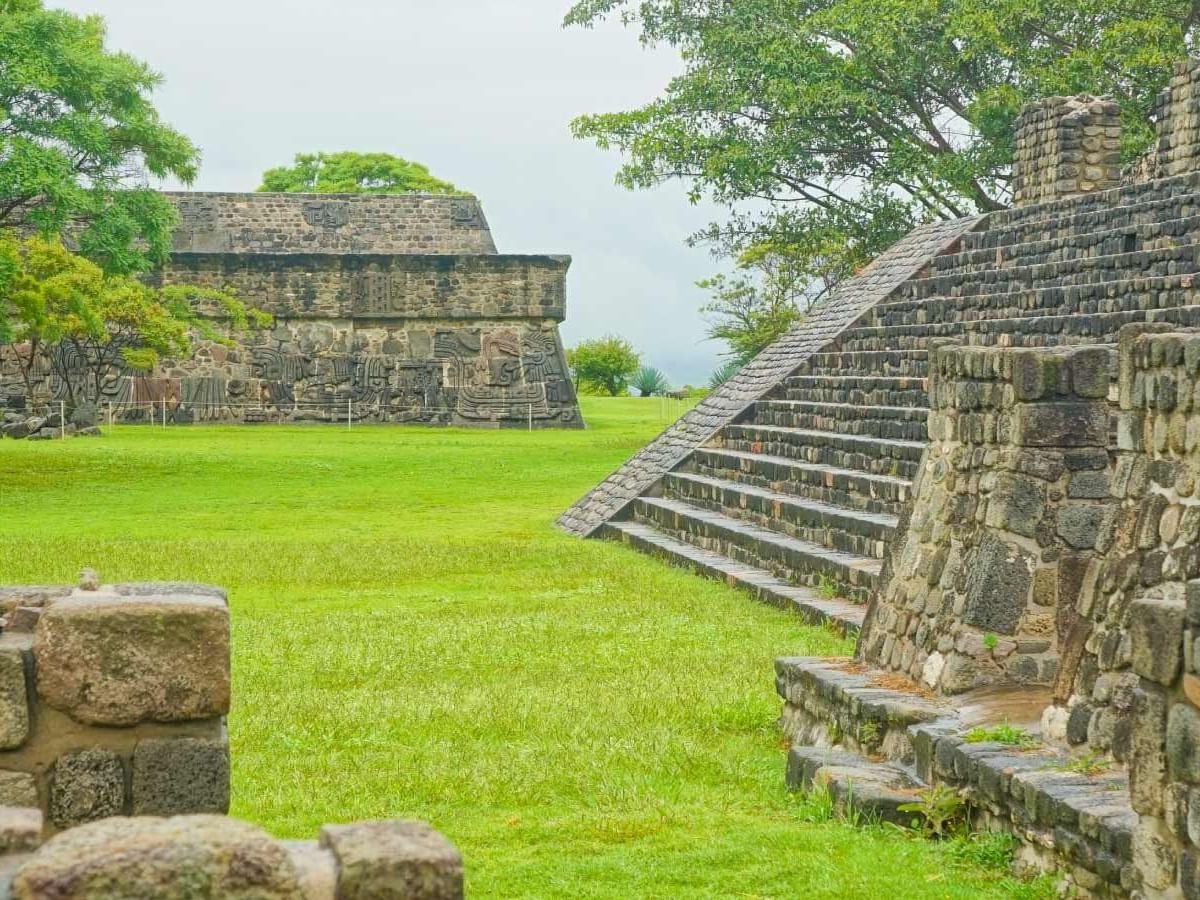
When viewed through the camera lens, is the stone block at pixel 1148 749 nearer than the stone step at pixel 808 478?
Yes

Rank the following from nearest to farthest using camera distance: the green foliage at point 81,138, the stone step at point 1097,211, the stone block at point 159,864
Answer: the stone block at point 159,864
the stone step at point 1097,211
the green foliage at point 81,138

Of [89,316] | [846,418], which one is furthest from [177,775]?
[89,316]

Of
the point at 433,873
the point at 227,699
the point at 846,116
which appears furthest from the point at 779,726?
the point at 846,116

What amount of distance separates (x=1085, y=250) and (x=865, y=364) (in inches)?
90.1

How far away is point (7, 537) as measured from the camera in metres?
16.2

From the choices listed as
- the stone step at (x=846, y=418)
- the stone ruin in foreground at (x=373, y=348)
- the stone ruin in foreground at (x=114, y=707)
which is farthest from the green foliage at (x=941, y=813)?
the stone ruin in foreground at (x=373, y=348)

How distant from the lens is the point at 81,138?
20953mm

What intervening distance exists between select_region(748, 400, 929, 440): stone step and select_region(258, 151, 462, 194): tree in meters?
42.5

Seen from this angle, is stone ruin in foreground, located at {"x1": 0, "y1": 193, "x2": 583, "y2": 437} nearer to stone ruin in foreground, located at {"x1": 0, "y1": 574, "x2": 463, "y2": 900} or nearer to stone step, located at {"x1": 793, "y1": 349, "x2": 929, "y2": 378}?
stone step, located at {"x1": 793, "y1": 349, "x2": 929, "y2": 378}

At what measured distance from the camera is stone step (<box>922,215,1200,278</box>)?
628 inches

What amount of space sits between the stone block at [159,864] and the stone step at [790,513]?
8.38m

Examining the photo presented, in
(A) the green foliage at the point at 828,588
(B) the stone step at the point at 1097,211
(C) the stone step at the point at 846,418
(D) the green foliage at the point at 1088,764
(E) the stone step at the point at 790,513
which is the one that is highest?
(B) the stone step at the point at 1097,211

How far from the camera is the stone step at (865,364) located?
1688 centimetres

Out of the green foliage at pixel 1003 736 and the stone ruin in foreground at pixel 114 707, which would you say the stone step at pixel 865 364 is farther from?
the stone ruin in foreground at pixel 114 707
